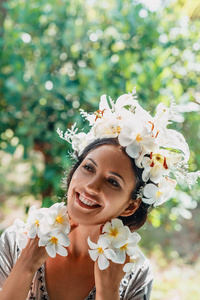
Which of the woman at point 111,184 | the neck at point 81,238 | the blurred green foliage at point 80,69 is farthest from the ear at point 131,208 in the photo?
the blurred green foliage at point 80,69

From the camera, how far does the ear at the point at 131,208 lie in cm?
126

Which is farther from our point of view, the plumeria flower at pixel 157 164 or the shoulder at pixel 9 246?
the shoulder at pixel 9 246

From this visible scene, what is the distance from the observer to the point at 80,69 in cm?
264

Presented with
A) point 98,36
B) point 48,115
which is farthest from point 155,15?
point 48,115

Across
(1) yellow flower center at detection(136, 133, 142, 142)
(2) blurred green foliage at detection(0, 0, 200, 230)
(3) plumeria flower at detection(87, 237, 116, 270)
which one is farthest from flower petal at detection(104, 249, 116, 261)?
(2) blurred green foliage at detection(0, 0, 200, 230)

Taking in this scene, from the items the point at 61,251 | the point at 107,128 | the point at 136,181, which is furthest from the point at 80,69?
the point at 61,251

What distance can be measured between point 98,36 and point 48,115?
2.30 ft

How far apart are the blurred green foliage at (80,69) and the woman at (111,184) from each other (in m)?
0.97

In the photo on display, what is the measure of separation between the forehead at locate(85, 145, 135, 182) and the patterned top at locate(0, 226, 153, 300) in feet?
1.35

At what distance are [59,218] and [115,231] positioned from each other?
7.5 inches

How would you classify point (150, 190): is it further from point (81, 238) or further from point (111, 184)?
point (81, 238)

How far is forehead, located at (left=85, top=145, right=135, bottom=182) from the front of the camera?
46.0 inches

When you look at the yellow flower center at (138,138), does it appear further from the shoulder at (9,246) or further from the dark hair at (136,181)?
the shoulder at (9,246)

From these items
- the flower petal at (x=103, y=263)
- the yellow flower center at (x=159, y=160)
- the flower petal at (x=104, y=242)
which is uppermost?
the yellow flower center at (x=159, y=160)
